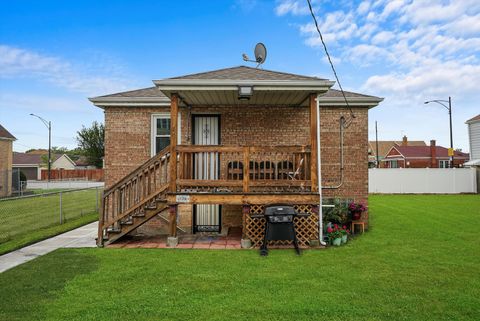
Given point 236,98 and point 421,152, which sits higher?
point 236,98

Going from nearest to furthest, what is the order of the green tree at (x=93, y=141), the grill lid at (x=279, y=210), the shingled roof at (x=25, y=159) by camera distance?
the grill lid at (x=279, y=210) < the shingled roof at (x=25, y=159) < the green tree at (x=93, y=141)

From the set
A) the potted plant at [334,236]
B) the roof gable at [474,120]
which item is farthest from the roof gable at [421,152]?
the potted plant at [334,236]

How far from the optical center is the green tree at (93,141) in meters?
47.2

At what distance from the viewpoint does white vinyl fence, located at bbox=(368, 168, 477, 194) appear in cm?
2162

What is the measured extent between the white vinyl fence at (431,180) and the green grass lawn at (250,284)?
50.2 ft

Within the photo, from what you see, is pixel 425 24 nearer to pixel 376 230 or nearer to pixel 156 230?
pixel 376 230

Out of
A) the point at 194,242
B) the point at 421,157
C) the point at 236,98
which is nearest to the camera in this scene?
the point at 194,242

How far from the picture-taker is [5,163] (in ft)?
79.7

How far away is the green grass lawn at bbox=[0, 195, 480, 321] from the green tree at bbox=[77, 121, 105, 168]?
44.3 m

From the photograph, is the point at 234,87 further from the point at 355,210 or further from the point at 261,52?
the point at 355,210

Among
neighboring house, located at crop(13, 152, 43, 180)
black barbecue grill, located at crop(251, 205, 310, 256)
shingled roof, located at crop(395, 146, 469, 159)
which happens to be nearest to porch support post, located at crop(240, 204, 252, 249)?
black barbecue grill, located at crop(251, 205, 310, 256)

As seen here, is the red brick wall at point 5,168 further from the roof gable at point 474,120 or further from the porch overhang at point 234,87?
the roof gable at point 474,120

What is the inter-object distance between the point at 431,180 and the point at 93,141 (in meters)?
43.0

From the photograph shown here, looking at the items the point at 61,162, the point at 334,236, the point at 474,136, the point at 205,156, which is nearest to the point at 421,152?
the point at 474,136
